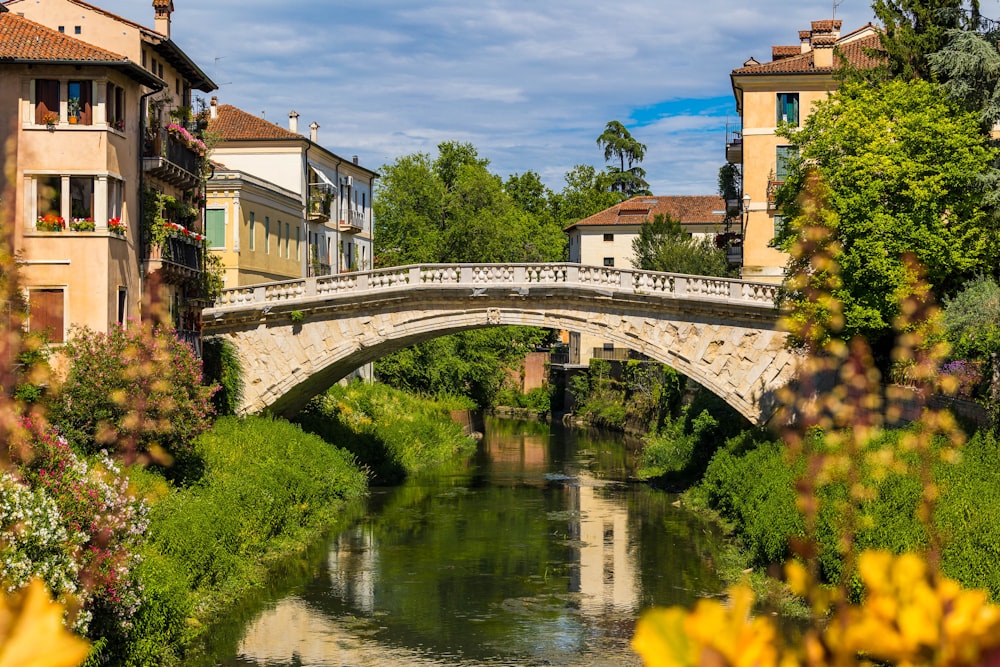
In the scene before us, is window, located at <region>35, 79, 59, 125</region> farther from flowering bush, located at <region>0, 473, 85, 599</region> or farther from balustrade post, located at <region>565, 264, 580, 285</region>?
balustrade post, located at <region>565, 264, 580, 285</region>

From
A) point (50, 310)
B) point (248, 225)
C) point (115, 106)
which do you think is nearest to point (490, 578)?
point (50, 310)

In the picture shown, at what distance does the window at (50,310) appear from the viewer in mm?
27172

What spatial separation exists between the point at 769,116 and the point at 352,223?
22329 mm

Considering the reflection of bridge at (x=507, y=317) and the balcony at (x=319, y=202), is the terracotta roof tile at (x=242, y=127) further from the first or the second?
the reflection of bridge at (x=507, y=317)

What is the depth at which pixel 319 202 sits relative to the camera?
167 ft

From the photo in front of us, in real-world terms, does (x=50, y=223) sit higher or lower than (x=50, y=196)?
lower

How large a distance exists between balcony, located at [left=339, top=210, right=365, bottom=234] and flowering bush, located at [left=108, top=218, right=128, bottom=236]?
1061 inches

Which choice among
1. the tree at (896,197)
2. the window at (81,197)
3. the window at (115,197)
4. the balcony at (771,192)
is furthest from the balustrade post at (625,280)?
the window at (81,197)

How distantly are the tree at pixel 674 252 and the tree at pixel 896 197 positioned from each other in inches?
958

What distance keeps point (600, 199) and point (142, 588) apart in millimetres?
81785

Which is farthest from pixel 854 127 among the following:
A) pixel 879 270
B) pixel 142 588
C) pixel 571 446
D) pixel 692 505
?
pixel 571 446

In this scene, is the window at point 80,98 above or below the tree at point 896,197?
above

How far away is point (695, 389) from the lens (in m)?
47.2

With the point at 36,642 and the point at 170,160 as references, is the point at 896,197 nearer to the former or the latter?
the point at 170,160
